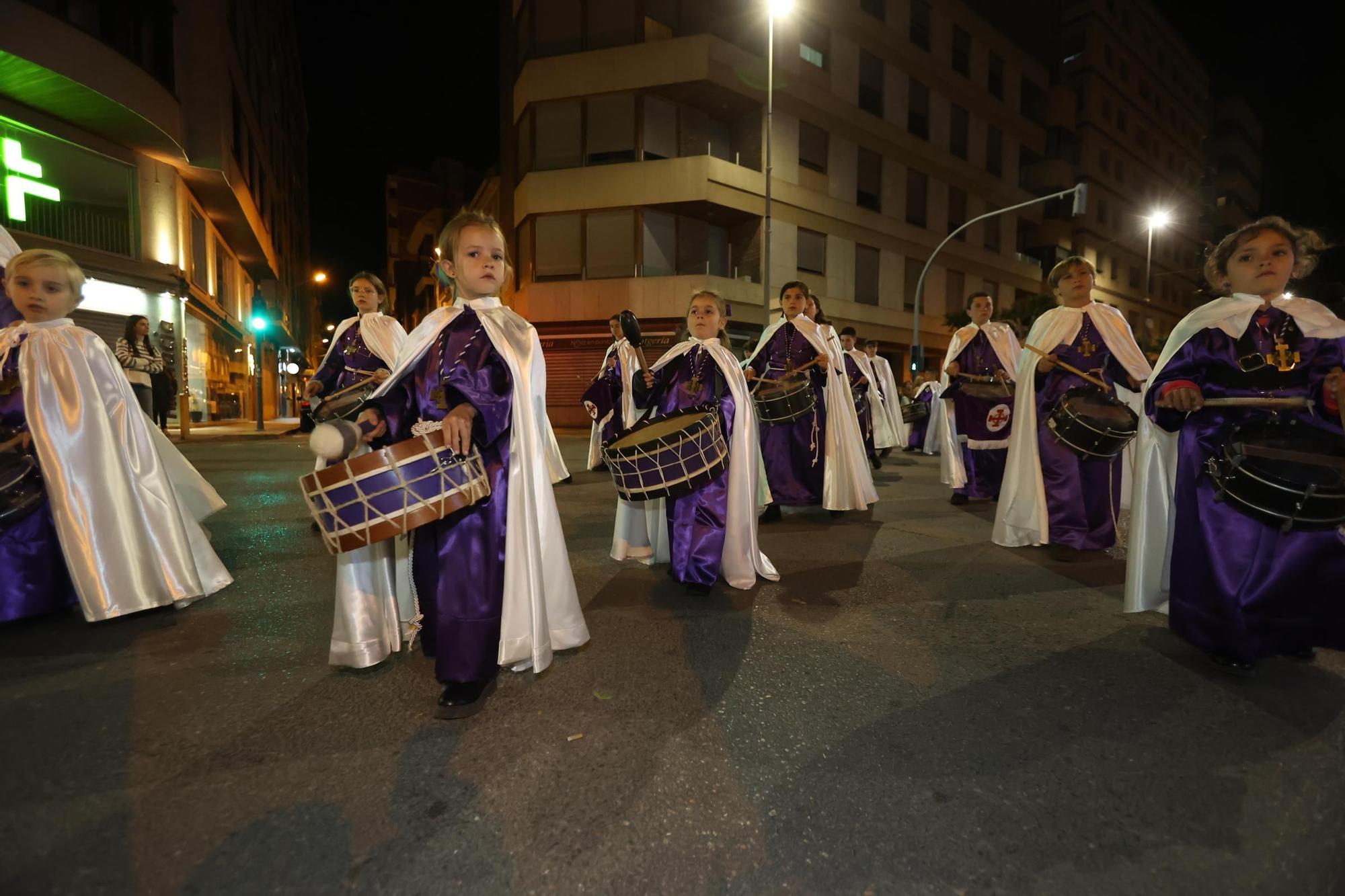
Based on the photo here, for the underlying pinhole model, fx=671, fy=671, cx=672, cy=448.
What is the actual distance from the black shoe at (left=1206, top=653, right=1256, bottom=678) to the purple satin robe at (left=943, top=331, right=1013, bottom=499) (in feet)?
14.5

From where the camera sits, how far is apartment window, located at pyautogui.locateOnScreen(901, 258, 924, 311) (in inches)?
1120

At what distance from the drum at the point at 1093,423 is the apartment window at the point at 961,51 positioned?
1241 inches

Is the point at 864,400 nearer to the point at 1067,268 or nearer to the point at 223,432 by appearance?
the point at 1067,268

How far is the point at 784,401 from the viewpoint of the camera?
5.74 meters

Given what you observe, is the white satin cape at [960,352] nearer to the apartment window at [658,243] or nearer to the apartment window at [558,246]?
the apartment window at [658,243]

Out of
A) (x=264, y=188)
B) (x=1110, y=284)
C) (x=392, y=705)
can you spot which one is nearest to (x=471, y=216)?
(x=392, y=705)

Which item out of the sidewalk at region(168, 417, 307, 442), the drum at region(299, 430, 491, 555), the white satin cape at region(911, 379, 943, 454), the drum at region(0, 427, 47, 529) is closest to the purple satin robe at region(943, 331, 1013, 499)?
the white satin cape at region(911, 379, 943, 454)

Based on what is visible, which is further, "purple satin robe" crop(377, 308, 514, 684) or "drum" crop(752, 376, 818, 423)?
"drum" crop(752, 376, 818, 423)

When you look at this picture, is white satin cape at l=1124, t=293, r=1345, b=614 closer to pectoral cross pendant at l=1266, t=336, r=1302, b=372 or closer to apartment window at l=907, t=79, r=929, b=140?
pectoral cross pendant at l=1266, t=336, r=1302, b=372

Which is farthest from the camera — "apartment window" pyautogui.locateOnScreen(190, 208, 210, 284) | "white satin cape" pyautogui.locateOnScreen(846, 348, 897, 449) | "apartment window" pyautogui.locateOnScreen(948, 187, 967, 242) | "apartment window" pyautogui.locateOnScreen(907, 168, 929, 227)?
"apartment window" pyautogui.locateOnScreen(948, 187, 967, 242)

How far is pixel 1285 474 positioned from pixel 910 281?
92.0 ft

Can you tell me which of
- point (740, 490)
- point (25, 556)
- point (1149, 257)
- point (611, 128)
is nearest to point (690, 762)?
point (740, 490)

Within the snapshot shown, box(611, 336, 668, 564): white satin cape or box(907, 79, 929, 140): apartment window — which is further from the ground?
box(907, 79, 929, 140): apartment window

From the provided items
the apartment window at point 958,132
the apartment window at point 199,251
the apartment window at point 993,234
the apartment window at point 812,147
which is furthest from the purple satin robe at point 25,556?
the apartment window at point 993,234
